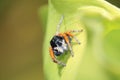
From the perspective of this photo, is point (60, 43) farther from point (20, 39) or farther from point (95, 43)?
point (20, 39)

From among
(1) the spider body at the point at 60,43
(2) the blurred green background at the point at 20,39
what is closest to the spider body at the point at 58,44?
(1) the spider body at the point at 60,43

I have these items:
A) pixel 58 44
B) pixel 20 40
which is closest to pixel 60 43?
pixel 58 44

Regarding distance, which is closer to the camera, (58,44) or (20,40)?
(58,44)

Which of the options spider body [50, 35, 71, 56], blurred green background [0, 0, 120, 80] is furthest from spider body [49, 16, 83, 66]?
blurred green background [0, 0, 120, 80]

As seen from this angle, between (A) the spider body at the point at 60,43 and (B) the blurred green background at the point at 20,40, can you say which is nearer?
(A) the spider body at the point at 60,43

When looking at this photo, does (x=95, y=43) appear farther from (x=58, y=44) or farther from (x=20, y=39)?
(x=20, y=39)

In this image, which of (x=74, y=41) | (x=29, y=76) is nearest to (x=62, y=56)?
(x=74, y=41)

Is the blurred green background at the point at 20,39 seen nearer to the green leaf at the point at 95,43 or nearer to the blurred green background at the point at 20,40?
the blurred green background at the point at 20,40

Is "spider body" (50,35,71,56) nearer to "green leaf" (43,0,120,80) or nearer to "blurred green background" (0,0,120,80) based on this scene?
"green leaf" (43,0,120,80)
